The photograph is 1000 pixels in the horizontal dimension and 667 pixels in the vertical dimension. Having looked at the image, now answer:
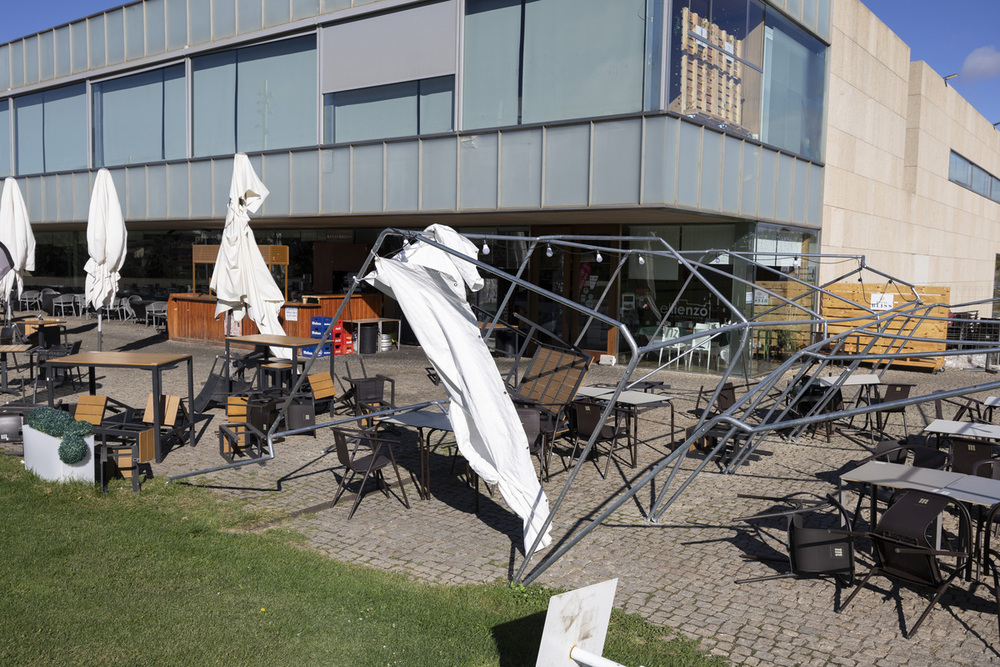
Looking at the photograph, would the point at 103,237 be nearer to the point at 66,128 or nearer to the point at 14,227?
the point at 14,227

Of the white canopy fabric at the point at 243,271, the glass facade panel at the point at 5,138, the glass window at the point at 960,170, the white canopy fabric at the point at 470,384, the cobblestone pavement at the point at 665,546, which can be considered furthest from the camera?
the glass window at the point at 960,170

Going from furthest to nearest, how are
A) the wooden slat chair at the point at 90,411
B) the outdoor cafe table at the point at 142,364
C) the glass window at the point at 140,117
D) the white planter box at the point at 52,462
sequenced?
the glass window at the point at 140,117
the wooden slat chair at the point at 90,411
the outdoor cafe table at the point at 142,364
the white planter box at the point at 52,462

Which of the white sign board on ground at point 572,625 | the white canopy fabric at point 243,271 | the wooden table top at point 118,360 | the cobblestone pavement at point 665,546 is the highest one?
the white canopy fabric at point 243,271

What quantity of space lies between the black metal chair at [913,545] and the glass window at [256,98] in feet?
61.9

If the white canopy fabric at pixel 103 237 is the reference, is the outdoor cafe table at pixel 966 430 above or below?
below

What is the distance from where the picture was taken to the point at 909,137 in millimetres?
28016

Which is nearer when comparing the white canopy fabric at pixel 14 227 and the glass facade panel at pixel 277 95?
the white canopy fabric at pixel 14 227

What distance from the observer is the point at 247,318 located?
68.4ft

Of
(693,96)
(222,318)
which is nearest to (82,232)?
(222,318)

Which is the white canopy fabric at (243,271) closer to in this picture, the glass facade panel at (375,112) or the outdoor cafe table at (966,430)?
the glass facade panel at (375,112)

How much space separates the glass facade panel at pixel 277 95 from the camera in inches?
850

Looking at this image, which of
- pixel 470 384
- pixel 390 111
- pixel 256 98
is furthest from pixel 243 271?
pixel 256 98

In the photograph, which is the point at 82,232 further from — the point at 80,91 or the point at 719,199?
the point at 719,199

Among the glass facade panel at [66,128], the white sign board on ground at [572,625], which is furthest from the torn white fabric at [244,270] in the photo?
the glass facade panel at [66,128]
